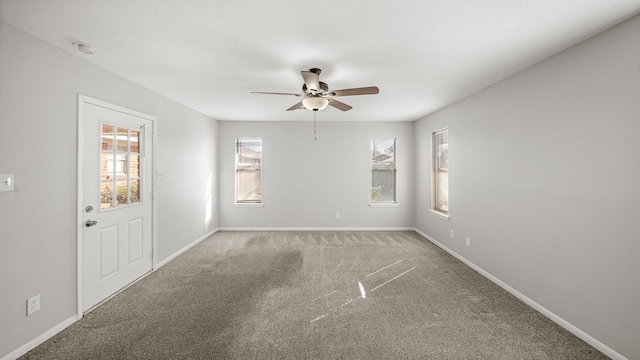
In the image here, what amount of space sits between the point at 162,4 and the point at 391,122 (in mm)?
4915

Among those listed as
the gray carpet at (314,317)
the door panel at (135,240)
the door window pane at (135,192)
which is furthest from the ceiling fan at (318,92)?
the door panel at (135,240)

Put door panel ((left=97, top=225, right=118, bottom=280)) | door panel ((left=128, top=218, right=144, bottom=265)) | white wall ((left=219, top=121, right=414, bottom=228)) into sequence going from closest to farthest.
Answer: door panel ((left=97, top=225, right=118, bottom=280)) → door panel ((left=128, top=218, right=144, bottom=265)) → white wall ((left=219, top=121, right=414, bottom=228))

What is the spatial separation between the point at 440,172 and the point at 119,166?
16.5ft

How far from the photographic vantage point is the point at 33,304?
203 centimetres

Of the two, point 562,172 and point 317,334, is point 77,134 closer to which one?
point 317,334

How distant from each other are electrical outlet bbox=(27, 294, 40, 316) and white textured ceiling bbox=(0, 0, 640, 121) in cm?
213

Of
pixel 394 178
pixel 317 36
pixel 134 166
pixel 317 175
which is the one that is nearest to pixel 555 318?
pixel 317 36

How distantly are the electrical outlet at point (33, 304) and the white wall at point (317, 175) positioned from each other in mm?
3753

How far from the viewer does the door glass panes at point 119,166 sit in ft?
9.07

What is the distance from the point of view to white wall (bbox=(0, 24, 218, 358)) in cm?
187

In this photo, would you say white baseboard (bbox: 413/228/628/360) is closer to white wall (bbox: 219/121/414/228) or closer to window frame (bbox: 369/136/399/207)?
window frame (bbox: 369/136/399/207)

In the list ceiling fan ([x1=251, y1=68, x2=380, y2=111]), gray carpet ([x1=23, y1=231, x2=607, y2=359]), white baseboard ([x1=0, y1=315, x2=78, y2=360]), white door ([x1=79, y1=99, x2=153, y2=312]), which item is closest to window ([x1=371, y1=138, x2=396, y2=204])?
gray carpet ([x1=23, y1=231, x2=607, y2=359])

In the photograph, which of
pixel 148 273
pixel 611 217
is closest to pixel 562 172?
pixel 611 217

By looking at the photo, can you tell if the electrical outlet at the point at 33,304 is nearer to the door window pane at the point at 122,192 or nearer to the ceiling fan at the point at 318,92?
the door window pane at the point at 122,192
